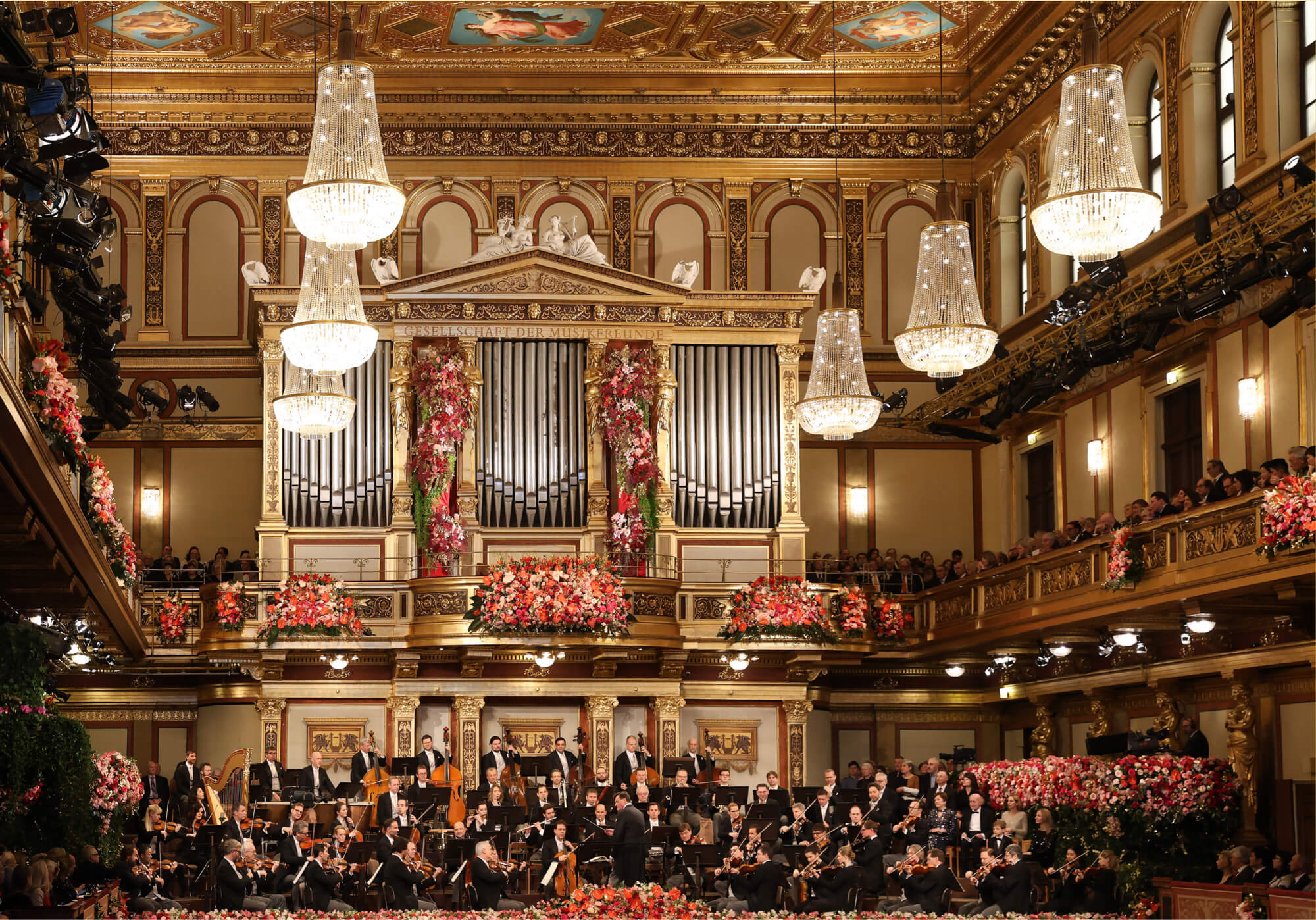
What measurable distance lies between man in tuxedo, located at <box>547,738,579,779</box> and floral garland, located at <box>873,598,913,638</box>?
4.63 metres

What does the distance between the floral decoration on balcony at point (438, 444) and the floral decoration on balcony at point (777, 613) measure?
3885mm

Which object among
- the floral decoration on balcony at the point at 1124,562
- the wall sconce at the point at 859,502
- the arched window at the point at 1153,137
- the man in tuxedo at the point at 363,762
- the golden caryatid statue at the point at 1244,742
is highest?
the arched window at the point at 1153,137

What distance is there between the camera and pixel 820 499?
25797mm

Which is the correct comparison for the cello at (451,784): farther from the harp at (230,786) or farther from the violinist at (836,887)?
the violinist at (836,887)

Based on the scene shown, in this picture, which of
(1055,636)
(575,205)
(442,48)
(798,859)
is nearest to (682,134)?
(575,205)

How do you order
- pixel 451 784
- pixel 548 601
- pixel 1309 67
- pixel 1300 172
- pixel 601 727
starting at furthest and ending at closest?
1. pixel 601 727
2. pixel 548 601
3. pixel 451 784
4. pixel 1309 67
5. pixel 1300 172

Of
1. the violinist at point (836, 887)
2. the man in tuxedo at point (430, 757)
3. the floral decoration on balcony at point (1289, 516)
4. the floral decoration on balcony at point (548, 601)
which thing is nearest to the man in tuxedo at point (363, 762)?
the man in tuxedo at point (430, 757)

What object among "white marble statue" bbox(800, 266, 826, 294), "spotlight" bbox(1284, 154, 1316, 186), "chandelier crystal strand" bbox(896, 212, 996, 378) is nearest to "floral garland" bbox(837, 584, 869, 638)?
"white marble statue" bbox(800, 266, 826, 294)

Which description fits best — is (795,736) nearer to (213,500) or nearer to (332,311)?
(213,500)

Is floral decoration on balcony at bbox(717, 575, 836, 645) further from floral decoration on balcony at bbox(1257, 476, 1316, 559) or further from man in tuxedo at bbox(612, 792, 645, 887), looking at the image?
floral decoration on balcony at bbox(1257, 476, 1316, 559)

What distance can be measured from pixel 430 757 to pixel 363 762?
812 mm

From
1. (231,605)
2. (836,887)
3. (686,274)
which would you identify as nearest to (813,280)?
(686,274)

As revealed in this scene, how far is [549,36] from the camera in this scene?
25.2 meters

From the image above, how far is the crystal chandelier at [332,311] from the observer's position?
12.0 meters
